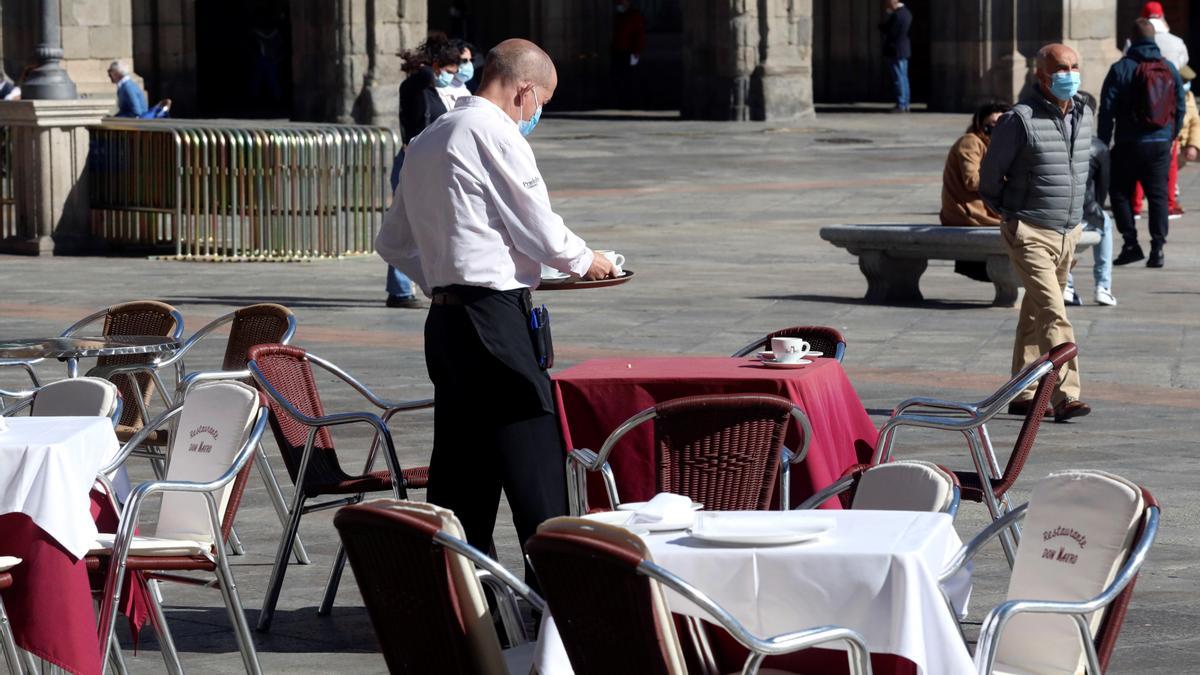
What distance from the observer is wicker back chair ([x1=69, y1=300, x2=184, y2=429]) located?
8734 mm

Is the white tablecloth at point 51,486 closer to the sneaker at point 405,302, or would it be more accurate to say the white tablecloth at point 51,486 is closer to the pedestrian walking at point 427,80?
the pedestrian walking at point 427,80

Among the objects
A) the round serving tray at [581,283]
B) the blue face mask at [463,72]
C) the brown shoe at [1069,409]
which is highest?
the blue face mask at [463,72]

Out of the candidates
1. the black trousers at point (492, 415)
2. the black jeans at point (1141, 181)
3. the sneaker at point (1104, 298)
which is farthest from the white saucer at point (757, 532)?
the black jeans at point (1141, 181)

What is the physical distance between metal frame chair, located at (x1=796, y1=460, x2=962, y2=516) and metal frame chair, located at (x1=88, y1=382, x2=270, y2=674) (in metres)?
1.54

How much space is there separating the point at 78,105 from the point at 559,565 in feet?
49.3

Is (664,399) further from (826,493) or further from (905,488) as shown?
(905,488)

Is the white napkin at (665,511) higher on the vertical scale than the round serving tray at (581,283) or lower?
lower

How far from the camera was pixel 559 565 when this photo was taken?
14.4 ft

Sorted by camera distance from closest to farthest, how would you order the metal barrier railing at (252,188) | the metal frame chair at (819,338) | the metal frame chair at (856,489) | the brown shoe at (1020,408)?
1. the metal frame chair at (856,489)
2. the metal frame chair at (819,338)
3. the brown shoe at (1020,408)
4. the metal barrier railing at (252,188)

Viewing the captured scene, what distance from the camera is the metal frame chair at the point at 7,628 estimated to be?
5.69 metres

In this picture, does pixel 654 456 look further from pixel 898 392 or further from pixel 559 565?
pixel 898 392

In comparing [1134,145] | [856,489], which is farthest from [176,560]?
[1134,145]

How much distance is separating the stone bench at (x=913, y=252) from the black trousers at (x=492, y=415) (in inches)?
327

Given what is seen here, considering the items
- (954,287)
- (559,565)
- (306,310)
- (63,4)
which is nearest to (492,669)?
(559,565)
